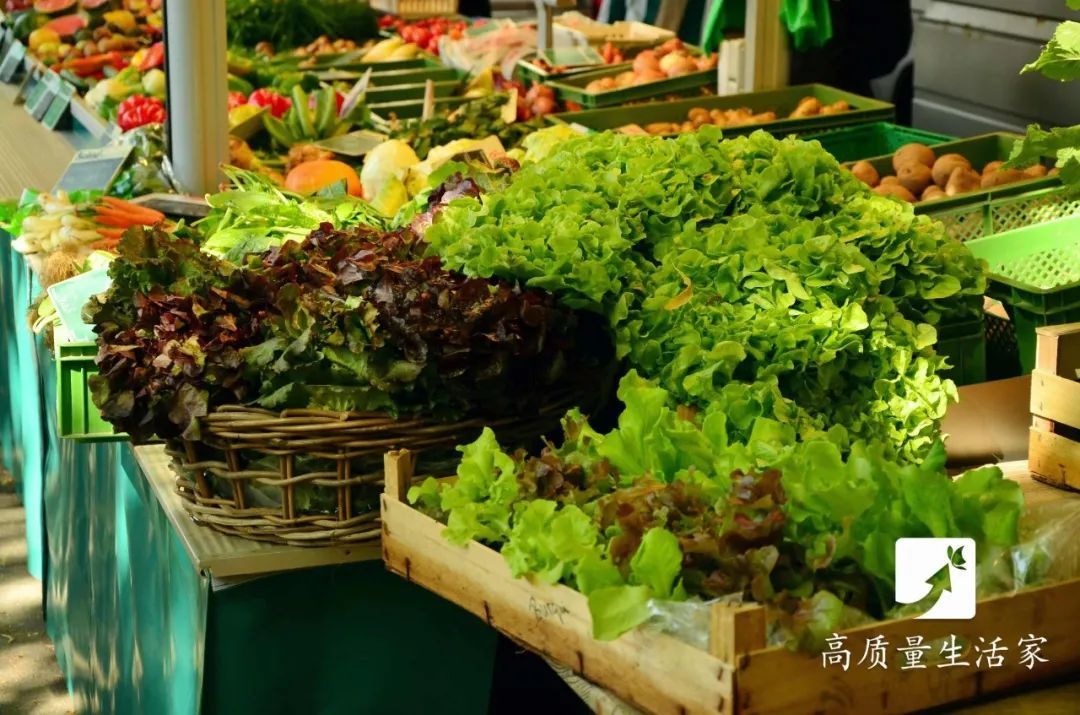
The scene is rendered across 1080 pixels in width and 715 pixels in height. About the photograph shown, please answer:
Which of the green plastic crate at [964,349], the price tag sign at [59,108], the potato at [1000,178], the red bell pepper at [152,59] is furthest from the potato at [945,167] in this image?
the price tag sign at [59,108]

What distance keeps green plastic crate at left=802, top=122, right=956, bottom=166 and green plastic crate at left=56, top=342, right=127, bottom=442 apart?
9.13 feet

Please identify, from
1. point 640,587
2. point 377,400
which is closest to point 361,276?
point 377,400

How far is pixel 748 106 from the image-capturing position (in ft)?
17.2

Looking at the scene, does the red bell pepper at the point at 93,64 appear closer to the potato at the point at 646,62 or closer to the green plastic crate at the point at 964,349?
the potato at the point at 646,62

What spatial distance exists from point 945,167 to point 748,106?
4.08 feet

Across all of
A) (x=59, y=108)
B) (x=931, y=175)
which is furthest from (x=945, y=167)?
(x=59, y=108)

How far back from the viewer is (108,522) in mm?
3488

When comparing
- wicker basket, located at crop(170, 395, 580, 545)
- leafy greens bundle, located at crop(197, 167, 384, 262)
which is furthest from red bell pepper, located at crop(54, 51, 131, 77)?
wicker basket, located at crop(170, 395, 580, 545)

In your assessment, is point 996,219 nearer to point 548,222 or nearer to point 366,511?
point 548,222

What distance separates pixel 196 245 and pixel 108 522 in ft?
2.95

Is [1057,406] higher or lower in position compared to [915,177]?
lower

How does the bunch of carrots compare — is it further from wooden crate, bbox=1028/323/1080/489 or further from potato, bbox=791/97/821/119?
wooden crate, bbox=1028/323/1080/489

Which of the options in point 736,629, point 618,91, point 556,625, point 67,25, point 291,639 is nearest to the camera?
point 736,629

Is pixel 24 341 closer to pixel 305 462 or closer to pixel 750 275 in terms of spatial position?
pixel 305 462
